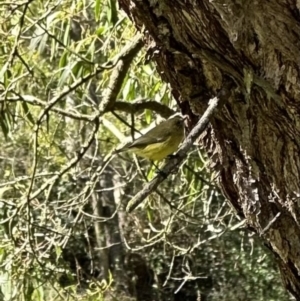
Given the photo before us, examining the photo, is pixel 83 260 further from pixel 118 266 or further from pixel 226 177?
pixel 226 177

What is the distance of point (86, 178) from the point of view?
188 inches

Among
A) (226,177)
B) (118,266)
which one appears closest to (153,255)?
(118,266)

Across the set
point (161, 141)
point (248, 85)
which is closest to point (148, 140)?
point (161, 141)

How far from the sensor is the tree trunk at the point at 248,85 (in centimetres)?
89

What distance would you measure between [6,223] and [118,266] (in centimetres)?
355

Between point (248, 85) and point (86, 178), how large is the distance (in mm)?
3921

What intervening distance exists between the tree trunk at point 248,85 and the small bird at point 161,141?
793 mm

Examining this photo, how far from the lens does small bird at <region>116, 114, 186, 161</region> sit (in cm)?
188

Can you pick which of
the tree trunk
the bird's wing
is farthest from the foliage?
the tree trunk

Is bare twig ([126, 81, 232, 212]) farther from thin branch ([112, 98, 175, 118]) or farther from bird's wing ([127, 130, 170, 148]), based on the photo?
thin branch ([112, 98, 175, 118])

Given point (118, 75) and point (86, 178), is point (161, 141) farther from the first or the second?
point (86, 178)

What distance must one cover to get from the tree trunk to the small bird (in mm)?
793

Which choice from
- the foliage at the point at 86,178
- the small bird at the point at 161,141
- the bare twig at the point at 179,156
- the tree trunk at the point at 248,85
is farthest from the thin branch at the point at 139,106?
the bare twig at the point at 179,156

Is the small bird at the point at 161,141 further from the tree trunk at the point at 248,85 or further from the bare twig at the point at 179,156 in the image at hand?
the bare twig at the point at 179,156
